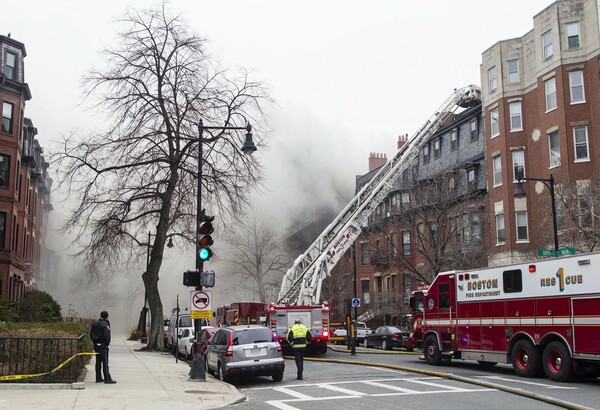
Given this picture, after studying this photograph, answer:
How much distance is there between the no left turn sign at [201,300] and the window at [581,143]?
20.8 m

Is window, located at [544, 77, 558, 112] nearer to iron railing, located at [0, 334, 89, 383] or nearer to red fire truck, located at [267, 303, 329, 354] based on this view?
red fire truck, located at [267, 303, 329, 354]

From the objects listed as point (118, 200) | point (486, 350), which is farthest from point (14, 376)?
point (118, 200)

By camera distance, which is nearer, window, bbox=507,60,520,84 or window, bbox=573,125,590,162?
window, bbox=573,125,590,162

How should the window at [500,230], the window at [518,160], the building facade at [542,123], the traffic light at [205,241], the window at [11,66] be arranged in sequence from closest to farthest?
the traffic light at [205,241] → the building facade at [542,123] → the window at [518,160] → the window at [500,230] → the window at [11,66]

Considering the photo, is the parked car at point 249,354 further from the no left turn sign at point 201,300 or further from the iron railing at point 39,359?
the iron railing at point 39,359

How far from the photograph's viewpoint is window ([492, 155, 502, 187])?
112 ft

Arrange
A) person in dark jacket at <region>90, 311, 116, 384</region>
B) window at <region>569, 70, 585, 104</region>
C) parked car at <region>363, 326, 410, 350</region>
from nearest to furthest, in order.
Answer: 1. person in dark jacket at <region>90, 311, 116, 384</region>
2. parked car at <region>363, 326, 410, 350</region>
3. window at <region>569, 70, 585, 104</region>

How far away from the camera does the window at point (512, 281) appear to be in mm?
15896

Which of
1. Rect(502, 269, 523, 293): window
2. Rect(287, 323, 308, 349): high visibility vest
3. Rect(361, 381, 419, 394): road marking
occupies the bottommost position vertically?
Rect(361, 381, 419, 394): road marking

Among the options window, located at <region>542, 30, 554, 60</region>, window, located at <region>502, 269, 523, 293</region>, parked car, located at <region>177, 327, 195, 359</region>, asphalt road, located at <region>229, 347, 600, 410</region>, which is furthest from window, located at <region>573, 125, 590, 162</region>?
parked car, located at <region>177, 327, 195, 359</region>

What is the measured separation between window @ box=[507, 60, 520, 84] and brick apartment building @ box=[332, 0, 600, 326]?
0.18 feet

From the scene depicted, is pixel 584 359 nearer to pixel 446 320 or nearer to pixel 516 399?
pixel 516 399

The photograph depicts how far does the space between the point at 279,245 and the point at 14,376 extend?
46.0 metres

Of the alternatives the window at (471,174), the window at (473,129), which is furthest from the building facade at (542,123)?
the window at (473,129)
